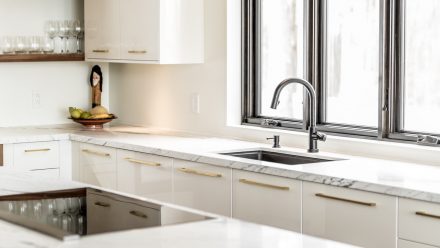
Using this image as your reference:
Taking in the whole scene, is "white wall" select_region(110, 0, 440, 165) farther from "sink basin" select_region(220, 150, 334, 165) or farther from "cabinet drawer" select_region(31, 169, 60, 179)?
"cabinet drawer" select_region(31, 169, 60, 179)

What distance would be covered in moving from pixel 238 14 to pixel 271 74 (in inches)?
16.2

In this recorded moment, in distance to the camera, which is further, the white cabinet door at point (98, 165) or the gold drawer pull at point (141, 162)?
the white cabinet door at point (98, 165)

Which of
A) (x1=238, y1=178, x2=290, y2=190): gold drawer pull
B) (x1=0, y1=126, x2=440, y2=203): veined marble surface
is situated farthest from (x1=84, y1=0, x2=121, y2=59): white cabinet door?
(x1=238, y1=178, x2=290, y2=190): gold drawer pull

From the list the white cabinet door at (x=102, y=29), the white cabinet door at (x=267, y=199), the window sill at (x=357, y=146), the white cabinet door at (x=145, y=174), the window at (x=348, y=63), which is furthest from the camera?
the white cabinet door at (x=102, y=29)

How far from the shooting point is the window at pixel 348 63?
13.4 ft

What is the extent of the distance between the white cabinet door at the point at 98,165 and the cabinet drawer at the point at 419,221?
2.13 m

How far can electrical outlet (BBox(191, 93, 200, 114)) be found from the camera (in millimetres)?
5316

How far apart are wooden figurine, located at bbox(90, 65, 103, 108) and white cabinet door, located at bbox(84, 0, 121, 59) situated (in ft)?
0.84

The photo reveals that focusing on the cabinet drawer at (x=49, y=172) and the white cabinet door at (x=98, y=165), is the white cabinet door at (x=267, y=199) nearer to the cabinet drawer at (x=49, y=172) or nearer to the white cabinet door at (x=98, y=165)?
the white cabinet door at (x=98, y=165)

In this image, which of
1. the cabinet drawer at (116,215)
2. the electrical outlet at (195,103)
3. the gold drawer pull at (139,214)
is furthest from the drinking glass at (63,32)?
the gold drawer pull at (139,214)

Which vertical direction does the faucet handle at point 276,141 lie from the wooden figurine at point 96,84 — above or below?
below

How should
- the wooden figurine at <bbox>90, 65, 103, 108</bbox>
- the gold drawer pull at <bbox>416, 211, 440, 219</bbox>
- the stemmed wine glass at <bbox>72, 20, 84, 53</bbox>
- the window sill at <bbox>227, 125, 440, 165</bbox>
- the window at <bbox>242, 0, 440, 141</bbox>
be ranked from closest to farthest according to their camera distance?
the gold drawer pull at <bbox>416, 211, 440, 219</bbox>, the window sill at <bbox>227, 125, 440, 165</bbox>, the window at <bbox>242, 0, 440, 141</bbox>, the stemmed wine glass at <bbox>72, 20, 84, 53</bbox>, the wooden figurine at <bbox>90, 65, 103, 108</bbox>

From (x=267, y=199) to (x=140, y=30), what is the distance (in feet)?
5.70

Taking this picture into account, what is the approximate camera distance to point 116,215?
2.58 metres
